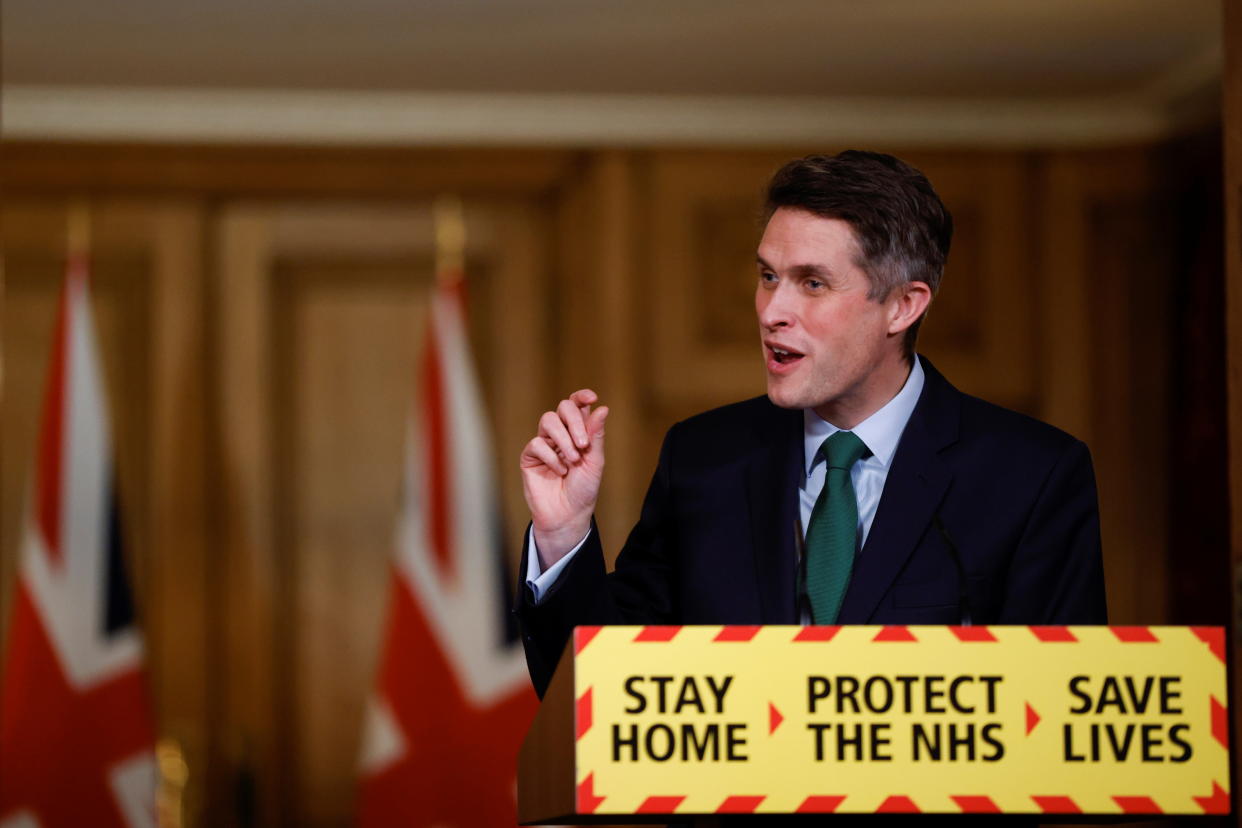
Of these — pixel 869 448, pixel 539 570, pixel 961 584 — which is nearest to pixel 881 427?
pixel 869 448

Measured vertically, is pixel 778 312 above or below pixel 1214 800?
above

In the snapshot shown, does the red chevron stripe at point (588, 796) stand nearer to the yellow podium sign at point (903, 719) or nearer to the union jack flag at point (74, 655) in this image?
the yellow podium sign at point (903, 719)

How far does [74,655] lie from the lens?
10.5 ft

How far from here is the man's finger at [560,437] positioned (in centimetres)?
111

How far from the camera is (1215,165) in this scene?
10.6 feet

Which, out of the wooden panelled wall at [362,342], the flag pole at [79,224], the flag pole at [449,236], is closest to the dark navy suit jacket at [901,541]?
the wooden panelled wall at [362,342]

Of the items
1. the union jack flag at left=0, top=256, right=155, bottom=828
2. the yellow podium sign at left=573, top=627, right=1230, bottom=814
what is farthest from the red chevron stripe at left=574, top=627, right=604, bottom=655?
the union jack flag at left=0, top=256, right=155, bottom=828

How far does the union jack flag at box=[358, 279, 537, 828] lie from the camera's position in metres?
3.29

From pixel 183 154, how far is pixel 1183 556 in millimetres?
2624

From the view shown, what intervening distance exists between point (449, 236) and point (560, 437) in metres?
2.43

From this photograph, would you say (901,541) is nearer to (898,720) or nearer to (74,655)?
(898,720)

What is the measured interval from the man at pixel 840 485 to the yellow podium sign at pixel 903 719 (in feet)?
0.58

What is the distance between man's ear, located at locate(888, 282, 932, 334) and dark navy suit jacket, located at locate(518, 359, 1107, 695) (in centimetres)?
6

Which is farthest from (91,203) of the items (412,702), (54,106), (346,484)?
(412,702)
